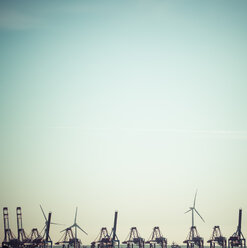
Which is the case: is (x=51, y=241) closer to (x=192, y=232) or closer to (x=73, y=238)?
(x=73, y=238)

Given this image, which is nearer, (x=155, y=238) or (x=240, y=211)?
(x=240, y=211)

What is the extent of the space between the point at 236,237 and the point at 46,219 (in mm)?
72817

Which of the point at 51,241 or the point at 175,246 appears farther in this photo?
the point at 175,246

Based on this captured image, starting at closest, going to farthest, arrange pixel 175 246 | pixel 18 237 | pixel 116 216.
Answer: pixel 116 216
pixel 18 237
pixel 175 246

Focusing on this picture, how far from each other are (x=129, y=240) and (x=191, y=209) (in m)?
29.0

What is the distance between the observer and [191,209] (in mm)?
178250

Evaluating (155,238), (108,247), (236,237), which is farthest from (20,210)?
(236,237)

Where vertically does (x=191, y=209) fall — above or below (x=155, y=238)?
above

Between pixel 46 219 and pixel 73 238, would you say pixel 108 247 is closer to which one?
pixel 73 238

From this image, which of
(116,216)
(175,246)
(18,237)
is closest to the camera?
(116,216)

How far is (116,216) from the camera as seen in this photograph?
157375mm

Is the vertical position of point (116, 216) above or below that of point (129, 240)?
above

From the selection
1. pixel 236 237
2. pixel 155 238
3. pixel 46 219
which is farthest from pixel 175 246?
pixel 46 219

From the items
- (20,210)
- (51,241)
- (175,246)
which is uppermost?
(20,210)
